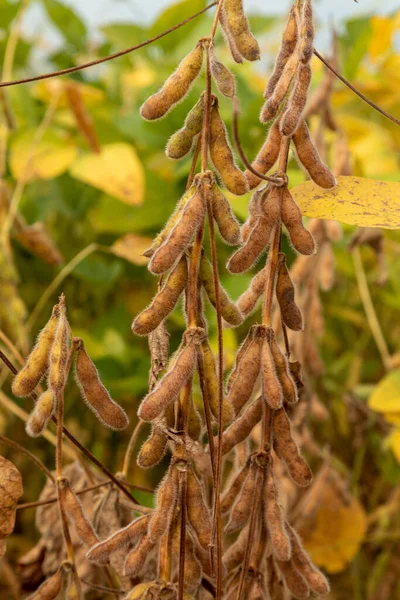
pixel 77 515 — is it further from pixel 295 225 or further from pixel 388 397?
pixel 388 397

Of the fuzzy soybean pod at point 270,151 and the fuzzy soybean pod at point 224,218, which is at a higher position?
the fuzzy soybean pod at point 270,151

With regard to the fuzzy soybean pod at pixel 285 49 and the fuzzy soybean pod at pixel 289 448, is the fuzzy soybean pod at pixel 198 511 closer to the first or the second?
the fuzzy soybean pod at pixel 289 448

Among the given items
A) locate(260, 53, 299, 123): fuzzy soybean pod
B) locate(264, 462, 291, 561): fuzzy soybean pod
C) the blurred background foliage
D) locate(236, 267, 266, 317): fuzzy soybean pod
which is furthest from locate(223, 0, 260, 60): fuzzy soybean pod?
the blurred background foliage

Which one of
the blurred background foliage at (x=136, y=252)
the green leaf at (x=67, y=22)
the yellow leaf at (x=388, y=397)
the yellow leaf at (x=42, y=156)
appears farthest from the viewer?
the green leaf at (x=67, y=22)

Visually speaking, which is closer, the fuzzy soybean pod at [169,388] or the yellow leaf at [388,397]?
the fuzzy soybean pod at [169,388]

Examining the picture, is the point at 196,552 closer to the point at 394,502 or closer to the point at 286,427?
the point at 286,427

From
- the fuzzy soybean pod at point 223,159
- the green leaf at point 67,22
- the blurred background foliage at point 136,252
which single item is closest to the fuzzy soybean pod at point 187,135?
the fuzzy soybean pod at point 223,159

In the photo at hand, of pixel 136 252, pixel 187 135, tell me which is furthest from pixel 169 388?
pixel 136 252
